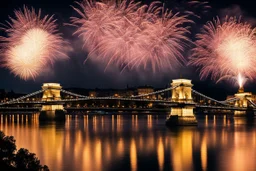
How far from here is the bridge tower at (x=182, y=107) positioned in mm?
66375

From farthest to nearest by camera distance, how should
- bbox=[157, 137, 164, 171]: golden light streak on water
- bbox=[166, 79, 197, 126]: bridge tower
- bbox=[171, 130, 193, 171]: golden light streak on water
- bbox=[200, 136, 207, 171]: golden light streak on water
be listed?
bbox=[166, 79, 197, 126]: bridge tower
bbox=[157, 137, 164, 171]: golden light streak on water
bbox=[200, 136, 207, 171]: golden light streak on water
bbox=[171, 130, 193, 171]: golden light streak on water

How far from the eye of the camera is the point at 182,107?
66.3 m

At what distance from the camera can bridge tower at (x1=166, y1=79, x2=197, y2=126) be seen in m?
Result: 66.4

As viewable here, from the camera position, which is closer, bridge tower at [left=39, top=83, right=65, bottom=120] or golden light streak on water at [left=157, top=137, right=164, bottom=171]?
golden light streak on water at [left=157, top=137, right=164, bottom=171]

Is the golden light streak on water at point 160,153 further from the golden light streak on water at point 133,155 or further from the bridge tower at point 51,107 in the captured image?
the bridge tower at point 51,107

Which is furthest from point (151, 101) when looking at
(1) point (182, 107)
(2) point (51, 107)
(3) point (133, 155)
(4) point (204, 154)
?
(3) point (133, 155)

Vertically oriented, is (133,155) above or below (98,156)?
below

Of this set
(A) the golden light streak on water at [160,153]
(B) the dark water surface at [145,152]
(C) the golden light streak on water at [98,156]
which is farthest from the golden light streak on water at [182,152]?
(C) the golden light streak on water at [98,156]

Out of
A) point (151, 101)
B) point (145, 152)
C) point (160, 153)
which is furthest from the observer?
point (151, 101)

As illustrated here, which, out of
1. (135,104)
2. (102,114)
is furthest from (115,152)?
(102,114)

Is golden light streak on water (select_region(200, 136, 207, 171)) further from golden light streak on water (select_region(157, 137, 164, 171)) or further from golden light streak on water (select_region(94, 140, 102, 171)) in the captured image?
golden light streak on water (select_region(94, 140, 102, 171))

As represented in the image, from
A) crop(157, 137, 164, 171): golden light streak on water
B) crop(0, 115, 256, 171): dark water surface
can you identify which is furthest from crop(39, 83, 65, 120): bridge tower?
crop(157, 137, 164, 171): golden light streak on water

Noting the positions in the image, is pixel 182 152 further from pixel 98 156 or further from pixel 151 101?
pixel 151 101

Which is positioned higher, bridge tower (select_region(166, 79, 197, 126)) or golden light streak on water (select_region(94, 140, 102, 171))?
bridge tower (select_region(166, 79, 197, 126))
